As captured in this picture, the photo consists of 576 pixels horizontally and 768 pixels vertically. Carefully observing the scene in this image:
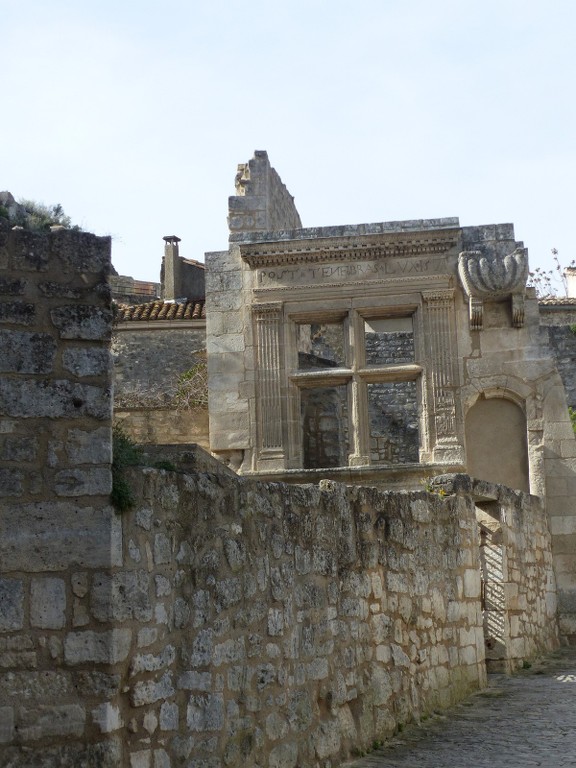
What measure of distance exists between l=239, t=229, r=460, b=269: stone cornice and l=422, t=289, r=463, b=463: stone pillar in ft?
2.08

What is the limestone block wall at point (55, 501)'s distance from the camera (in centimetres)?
432

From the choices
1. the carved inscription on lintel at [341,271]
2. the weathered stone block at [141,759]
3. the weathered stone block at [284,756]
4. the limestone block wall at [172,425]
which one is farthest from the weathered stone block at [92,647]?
the carved inscription on lintel at [341,271]

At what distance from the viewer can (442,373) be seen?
15.7 m

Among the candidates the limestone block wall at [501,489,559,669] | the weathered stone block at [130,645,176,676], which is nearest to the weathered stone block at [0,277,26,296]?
the weathered stone block at [130,645,176,676]

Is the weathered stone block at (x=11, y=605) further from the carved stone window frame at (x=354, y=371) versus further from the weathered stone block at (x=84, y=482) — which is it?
the carved stone window frame at (x=354, y=371)

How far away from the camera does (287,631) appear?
5875 mm

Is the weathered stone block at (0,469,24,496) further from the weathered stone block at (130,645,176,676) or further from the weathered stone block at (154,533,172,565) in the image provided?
the weathered stone block at (130,645,176,676)

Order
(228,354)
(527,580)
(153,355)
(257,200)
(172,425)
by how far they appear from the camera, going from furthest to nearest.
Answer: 1. (153,355)
2. (257,200)
3. (172,425)
4. (228,354)
5. (527,580)

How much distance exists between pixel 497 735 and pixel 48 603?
362 cm

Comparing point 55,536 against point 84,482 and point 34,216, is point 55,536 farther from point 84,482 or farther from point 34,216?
point 34,216

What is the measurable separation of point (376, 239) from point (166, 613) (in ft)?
37.9

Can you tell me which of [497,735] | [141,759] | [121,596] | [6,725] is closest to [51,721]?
[6,725]

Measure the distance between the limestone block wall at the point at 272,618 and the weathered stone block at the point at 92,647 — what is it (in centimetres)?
8

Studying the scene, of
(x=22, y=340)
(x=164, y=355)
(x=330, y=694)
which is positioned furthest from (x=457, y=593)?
(x=164, y=355)
